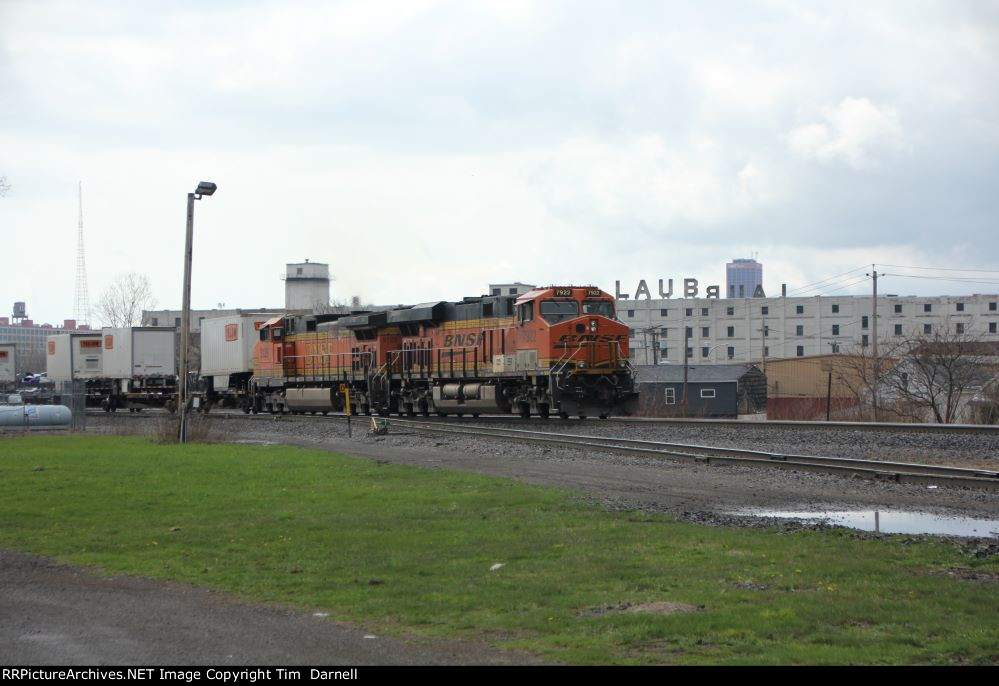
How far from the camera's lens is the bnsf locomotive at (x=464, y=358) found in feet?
99.1

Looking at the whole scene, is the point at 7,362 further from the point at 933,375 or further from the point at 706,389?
the point at 933,375

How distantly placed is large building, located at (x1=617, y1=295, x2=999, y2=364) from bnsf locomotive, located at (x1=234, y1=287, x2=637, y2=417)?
72088 millimetres

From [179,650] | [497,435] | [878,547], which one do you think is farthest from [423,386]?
[179,650]

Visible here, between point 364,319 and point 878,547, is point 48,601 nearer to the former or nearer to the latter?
point 878,547

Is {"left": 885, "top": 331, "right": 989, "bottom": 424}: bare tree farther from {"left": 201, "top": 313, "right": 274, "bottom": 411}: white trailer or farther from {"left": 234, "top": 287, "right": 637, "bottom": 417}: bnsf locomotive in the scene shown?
{"left": 201, "top": 313, "right": 274, "bottom": 411}: white trailer

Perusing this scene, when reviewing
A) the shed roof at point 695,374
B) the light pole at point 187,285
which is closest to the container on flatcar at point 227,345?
the light pole at point 187,285

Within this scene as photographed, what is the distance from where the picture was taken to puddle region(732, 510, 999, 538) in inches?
432

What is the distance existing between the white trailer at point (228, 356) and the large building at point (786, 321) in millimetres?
65615

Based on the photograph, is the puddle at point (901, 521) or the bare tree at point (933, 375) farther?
the bare tree at point (933, 375)

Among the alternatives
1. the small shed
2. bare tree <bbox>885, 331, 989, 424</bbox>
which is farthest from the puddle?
the small shed

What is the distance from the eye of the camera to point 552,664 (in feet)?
20.2

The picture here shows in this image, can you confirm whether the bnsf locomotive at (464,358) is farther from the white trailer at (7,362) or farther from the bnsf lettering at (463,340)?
the white trailer at (7,362)

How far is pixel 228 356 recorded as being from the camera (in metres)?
50.8

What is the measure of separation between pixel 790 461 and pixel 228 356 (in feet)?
123
